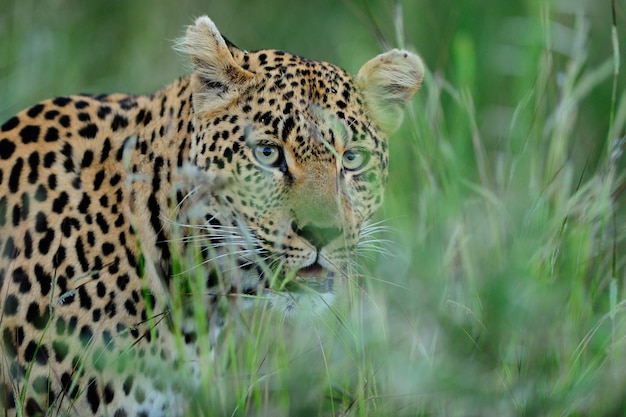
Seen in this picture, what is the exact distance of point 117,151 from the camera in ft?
19.3

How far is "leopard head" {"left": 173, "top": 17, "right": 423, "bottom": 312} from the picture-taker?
5.46 metres

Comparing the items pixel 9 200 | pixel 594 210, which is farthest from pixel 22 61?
pixel 594 210

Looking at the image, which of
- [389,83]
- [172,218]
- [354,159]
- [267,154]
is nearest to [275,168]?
[267,154]

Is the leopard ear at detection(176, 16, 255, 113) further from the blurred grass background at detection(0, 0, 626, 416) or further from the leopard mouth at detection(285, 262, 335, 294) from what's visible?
the leopard mouth at detection(285, 262, 335, 294)

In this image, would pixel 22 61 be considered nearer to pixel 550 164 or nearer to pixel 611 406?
pixel 550 164

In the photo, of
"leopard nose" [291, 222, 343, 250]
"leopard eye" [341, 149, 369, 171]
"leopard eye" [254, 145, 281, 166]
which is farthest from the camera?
"leopard eye" [341, 149, 369, 171]

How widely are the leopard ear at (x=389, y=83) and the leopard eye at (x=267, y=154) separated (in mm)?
656

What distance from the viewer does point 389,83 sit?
20.2ft

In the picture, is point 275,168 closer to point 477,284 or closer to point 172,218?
point 172,218

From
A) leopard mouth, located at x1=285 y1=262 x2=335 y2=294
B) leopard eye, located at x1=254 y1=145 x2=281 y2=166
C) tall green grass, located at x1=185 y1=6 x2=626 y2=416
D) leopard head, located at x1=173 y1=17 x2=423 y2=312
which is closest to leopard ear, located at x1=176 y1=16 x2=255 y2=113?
leopard head, located at x1=173 y1=17 x2=423 y2=312

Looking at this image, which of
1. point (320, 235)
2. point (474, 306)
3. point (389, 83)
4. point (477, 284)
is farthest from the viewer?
point (389, 83)

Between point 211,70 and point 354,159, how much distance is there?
0.90 metres

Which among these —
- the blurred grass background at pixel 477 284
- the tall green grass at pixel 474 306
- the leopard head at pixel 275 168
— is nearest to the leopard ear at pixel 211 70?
the leopard head at pixel 275 168

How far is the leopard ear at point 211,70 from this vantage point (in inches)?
225
